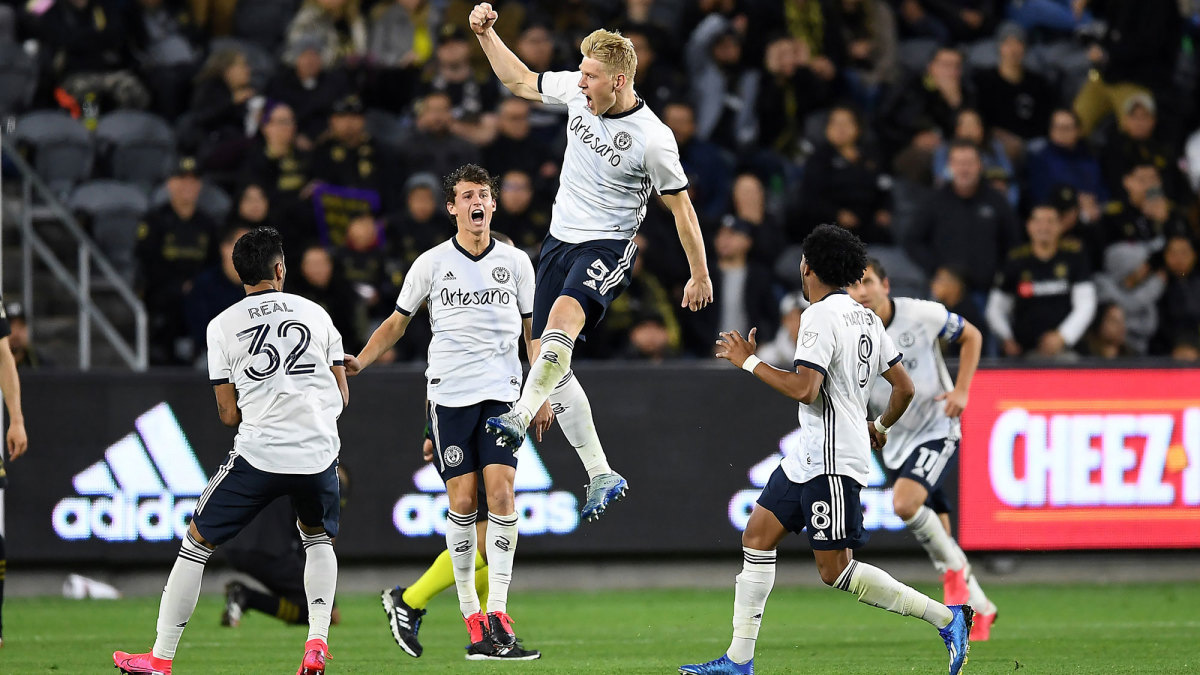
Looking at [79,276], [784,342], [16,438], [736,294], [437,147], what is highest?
[437,147]

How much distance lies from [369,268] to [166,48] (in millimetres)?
4759

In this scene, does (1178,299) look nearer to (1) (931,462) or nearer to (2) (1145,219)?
(2) (1145,219)

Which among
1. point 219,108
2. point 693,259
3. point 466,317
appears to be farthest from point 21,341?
point 693,259

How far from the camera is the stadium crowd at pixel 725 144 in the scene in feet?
49.3

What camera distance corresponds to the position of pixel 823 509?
779cm

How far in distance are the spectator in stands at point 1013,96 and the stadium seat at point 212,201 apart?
27.4 feet

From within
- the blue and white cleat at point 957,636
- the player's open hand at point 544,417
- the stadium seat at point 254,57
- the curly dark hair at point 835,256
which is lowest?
the blue and white cleat at point 957,636

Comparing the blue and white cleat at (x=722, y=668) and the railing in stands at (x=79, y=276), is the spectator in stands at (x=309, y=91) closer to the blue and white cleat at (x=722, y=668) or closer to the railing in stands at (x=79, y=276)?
the railing in stands at (x=79, y=276)

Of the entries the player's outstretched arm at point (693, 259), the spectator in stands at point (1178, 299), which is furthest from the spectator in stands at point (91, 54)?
the spectator in stands at point (1178, 299)

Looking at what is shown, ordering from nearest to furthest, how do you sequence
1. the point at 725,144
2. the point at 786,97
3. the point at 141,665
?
1. the point at 141,665
2. the point at 725,144
3. the point at 786,97

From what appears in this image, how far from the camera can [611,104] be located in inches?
343

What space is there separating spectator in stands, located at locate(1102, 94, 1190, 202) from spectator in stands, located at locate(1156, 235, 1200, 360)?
1.29m

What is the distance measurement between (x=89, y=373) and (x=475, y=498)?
18.7 feet

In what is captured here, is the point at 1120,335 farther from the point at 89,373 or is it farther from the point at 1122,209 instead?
the point at 89,373
